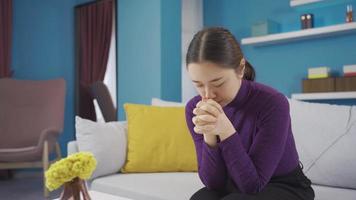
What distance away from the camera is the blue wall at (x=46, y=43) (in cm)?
425

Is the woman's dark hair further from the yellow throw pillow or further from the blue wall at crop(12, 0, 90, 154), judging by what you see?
the blue wall at crop(12, 0, 90, 154)

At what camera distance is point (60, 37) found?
4.55 m

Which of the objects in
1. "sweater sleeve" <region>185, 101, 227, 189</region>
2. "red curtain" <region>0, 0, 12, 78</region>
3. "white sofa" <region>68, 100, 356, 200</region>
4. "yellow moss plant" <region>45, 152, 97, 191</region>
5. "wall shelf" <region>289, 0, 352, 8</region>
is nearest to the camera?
"yellow moss plant" <region>45, 152, 97, 191</region>

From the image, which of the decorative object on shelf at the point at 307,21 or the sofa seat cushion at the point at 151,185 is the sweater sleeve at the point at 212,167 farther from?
the decorative object on shelf at the point at 307,21

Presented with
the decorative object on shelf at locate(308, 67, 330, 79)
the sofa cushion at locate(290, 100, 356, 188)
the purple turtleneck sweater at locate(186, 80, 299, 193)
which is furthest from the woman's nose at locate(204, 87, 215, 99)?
the decorative object on shelf at locate(308, 67, 330, 79)

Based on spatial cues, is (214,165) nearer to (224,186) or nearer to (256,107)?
(224,186)

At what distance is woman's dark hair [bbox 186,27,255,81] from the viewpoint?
1.04m

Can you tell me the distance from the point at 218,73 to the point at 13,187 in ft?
10.3

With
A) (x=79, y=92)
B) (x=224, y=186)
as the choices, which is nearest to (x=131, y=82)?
(x=79, y=92)

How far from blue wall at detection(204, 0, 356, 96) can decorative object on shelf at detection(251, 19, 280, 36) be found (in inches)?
3.1

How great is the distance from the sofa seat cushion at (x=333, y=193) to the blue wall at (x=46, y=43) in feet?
11.8

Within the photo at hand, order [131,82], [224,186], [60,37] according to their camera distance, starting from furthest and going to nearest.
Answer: [60,37], [131,82], [224,186]

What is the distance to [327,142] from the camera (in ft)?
5.25

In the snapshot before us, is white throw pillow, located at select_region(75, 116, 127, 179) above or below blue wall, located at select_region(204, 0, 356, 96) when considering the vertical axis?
below
